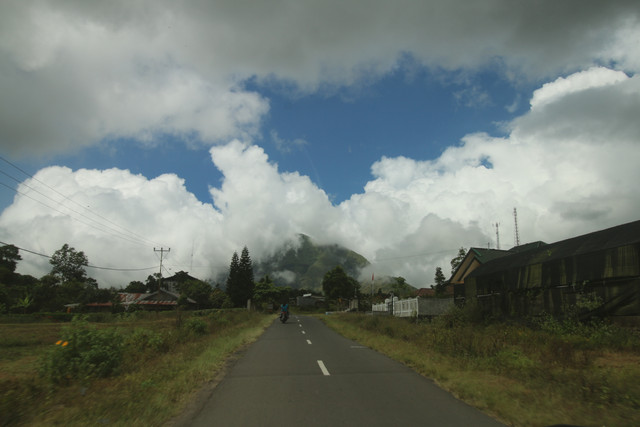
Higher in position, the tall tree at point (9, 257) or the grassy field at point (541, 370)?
the tall tree at point (9, 257)

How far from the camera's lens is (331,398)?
7094 millimetres

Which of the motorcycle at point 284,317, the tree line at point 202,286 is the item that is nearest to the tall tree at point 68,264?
the tree line at point 202,286

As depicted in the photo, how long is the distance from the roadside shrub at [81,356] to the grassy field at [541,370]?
7.49 m

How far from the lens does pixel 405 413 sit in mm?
6094

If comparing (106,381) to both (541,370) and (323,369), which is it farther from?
(541,370)

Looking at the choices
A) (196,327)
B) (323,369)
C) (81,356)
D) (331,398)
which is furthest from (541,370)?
(196,327)

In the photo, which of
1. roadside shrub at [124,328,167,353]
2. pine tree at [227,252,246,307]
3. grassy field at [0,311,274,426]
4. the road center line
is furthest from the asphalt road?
pine tree at [227,252,246,307]

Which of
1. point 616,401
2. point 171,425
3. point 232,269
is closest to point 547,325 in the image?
point 616,401

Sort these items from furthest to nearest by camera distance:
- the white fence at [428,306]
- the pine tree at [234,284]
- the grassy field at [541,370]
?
the pine tree at [234,284], the white fence at [428,306], the grassy field at [541,370]

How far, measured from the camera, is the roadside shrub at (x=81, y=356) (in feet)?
26.9

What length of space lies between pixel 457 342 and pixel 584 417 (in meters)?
7.02

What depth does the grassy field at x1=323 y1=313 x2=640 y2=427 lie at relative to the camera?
5953 mm

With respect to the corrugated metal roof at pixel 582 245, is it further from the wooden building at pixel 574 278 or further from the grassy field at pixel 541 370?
the grassy field at pixel 541 370

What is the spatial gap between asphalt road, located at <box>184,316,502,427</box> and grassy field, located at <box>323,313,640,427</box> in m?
0.61
